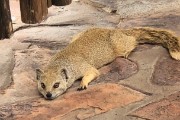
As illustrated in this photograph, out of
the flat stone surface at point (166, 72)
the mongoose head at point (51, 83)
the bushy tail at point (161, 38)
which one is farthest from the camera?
the bushy tail at point (161, 38)

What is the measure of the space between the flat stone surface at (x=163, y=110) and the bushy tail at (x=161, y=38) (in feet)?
2.31

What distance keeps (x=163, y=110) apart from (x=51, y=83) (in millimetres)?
913

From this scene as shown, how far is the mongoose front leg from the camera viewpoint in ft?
12.3

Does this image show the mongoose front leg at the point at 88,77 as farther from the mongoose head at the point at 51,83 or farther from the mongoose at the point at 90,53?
the mongoose head at the point at 51,83

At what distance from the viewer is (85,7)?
18.7ft

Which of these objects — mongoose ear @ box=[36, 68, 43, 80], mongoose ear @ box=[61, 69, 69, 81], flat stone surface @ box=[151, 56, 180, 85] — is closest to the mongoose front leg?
mongoose ear @ box=[61, 69, 69, 81]

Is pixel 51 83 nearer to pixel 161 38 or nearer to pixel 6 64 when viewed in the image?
pixel 6 64

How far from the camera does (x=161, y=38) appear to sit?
4316 mm

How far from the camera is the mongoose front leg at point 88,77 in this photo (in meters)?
3.74

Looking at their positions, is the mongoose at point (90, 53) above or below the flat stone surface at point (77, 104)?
above

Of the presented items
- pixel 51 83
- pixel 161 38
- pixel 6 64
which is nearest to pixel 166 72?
pixel 161 38

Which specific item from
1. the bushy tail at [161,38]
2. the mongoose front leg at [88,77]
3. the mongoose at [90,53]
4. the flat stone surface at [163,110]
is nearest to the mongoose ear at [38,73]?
the mongoose at [90,53]

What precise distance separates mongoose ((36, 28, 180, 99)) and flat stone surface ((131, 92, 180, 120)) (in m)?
0.61

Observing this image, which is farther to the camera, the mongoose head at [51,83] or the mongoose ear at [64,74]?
the mongoose ear at [64,74]
